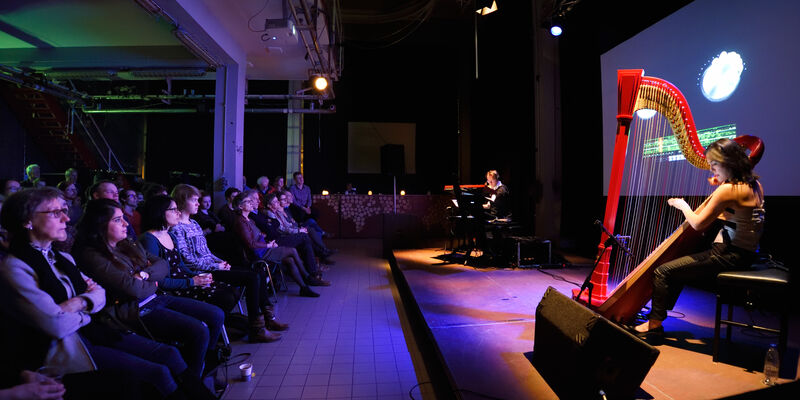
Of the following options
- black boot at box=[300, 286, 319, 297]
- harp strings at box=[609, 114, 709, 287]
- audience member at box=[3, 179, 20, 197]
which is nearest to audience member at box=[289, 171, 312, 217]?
black boot at box=[300, 286, 319, 297]

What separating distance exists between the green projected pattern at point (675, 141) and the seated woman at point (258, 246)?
12.5 feet

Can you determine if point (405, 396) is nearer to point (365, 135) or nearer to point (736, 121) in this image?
point (736, 121)

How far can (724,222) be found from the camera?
236 centimetres

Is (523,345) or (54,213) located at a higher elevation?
(54,213)

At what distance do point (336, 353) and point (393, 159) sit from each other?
6.60 m

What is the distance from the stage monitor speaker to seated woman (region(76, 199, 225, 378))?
22.8 feet

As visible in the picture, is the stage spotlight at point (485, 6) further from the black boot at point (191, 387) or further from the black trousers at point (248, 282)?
the black boot at point (191, 387)

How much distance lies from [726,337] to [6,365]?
3.60 meters

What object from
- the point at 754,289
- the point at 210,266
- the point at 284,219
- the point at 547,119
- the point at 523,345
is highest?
the point at 547,119

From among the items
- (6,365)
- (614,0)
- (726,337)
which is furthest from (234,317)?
(614,0)

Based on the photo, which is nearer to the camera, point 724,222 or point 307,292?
point 724,222

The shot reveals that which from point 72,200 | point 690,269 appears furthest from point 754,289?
point 72,200

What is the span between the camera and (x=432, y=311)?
10.00 feet

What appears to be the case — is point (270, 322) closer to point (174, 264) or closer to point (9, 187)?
point (174, 264)
